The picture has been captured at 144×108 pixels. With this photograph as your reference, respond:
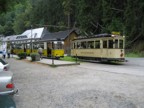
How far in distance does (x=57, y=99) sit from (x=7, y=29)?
121 meters

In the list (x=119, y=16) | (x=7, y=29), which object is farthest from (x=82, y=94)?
(x=7, y=29)

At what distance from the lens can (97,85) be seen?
42.4 ft

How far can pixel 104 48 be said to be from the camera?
28.3 m

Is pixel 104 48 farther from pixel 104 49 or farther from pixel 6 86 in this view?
pixel 6 86

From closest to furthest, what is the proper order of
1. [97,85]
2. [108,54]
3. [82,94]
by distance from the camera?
[82,94] < [97,85] < [108,54]

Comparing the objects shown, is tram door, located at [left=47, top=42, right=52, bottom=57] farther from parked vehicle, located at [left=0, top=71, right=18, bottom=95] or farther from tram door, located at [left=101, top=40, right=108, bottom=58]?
parked vehicle, located at [left=0, top=71, right=18, bottom=95]

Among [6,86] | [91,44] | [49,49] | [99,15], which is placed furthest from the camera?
[99,15]

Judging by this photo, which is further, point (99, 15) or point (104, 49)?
point (99, 15)

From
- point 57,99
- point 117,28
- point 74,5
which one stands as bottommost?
point 57,99

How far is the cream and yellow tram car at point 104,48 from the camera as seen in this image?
→ 89.7ft

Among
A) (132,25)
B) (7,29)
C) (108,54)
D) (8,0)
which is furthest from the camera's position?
(7,29)

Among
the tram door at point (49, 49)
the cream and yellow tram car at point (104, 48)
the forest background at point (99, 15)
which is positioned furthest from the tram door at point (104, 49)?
the tram door at point (49, 49)

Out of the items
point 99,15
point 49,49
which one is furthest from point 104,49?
point 99,15

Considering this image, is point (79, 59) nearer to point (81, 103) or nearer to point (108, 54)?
point (108, 54)
